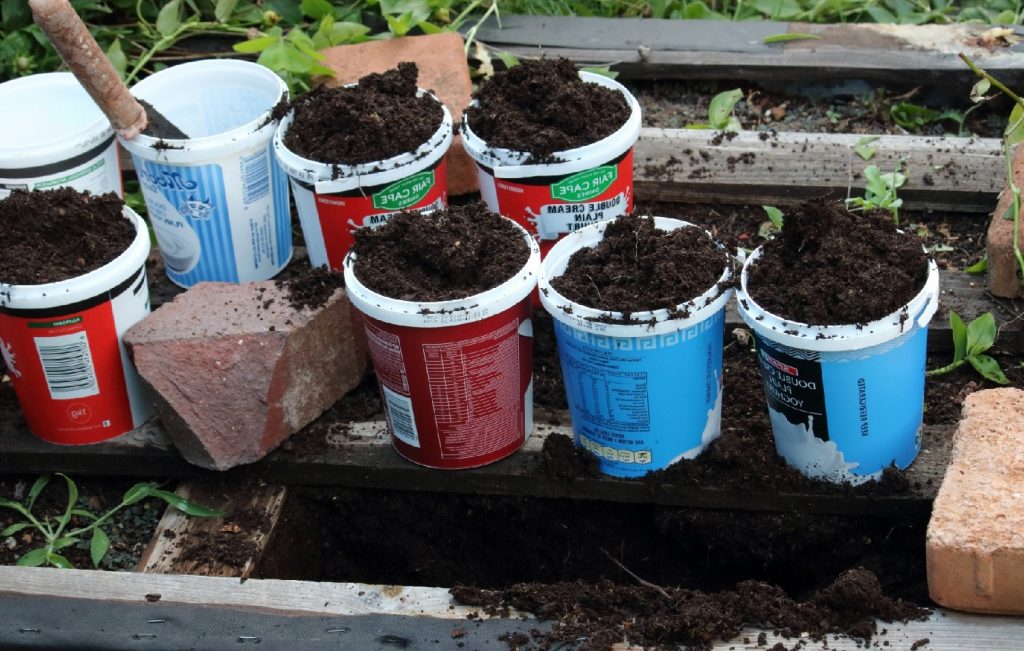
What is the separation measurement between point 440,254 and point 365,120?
56 centimetres

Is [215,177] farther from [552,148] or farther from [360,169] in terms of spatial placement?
[552,148]

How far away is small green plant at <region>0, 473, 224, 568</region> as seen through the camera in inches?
102

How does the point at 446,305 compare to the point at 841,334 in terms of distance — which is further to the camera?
the point at 446,305

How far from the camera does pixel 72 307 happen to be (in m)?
2.53

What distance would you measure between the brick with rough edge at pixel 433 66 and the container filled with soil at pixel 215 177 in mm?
358

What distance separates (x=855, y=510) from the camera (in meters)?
2.42

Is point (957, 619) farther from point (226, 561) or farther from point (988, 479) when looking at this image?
point (226, 561)

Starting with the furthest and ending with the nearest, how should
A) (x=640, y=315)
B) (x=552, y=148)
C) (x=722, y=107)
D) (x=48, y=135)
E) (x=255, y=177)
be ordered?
(x=722, y=107) < (x=48, y=135) < (x=255, y=177) < (x=552, y=148) < (x=640, y=315)

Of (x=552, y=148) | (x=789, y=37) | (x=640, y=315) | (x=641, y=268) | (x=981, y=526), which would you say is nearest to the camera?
(x=981, y=526)

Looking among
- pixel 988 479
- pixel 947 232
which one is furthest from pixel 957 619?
pixel 947 232

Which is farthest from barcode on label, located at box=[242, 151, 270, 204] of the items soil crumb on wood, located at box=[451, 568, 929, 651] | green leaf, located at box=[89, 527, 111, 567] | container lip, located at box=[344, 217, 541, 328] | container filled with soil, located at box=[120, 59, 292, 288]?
soil crumb on wood, located at box=[451, 568, 929, 651]

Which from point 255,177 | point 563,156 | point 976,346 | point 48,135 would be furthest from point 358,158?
point 976,346

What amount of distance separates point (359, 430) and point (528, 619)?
71 centimetres

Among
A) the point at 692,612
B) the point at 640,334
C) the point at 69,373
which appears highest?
the point at 640,334
